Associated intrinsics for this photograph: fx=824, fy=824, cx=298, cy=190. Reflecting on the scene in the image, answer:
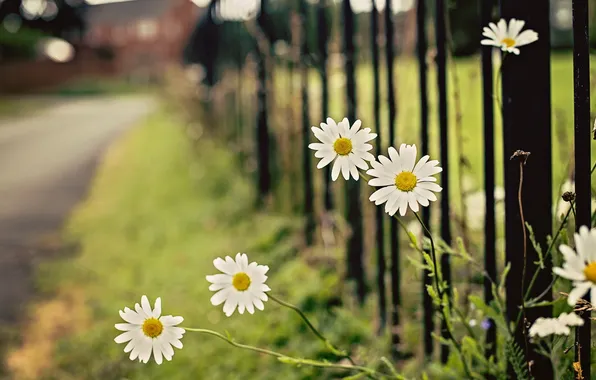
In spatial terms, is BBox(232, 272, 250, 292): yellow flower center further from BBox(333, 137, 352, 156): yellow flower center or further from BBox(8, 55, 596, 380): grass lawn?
BBox(8, 55, 596, 380): grass lawn

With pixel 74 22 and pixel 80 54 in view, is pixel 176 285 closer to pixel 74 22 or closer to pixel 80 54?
pixel 74 22

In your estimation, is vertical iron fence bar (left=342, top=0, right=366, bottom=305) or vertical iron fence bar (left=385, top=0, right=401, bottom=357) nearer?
vertical iron fence bar (left=385, top=0, right=401, bottom=357)

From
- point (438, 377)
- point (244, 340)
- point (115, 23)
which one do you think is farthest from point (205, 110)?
point (115, 23)

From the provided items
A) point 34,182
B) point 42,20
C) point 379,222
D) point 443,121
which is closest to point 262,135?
point 379,222

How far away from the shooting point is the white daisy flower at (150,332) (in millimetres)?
1291

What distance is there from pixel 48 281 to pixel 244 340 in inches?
72.7

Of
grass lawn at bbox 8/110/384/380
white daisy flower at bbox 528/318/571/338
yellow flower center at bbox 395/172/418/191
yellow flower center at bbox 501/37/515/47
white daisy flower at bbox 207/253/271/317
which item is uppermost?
yellow flower center at bbox 501/37/515/47

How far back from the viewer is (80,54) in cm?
5578

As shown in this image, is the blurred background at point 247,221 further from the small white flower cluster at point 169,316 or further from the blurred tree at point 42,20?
the blurred tree at point 42,20

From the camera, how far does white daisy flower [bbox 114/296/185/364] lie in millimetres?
1291

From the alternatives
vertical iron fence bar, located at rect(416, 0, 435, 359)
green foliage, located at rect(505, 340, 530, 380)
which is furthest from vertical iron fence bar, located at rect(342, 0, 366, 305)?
green foliage, located at rect(505, 340, 530, 380)

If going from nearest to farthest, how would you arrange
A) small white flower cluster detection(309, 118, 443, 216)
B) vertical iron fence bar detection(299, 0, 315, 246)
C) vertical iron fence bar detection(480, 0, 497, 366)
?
1. small white flower cluster detection(309, 118, 443, 216)
2. vertical iron fence bar detection(480, 0, 497, 366)
3. vertical iron fence bar detection(299, 0, 315, 246)

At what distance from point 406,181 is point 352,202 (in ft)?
5.59

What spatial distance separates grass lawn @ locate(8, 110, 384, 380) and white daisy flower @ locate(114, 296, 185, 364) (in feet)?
2.78
